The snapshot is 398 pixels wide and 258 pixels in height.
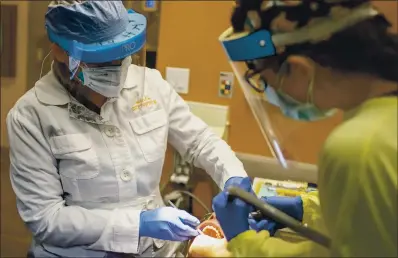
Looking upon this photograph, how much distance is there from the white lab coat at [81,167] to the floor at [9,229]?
1340mm

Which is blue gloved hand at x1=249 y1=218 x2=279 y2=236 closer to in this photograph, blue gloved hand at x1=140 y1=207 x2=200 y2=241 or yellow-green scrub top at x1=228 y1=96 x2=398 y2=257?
yellow-green scrub top at x1=228 y1=96 x2=398 y2=257

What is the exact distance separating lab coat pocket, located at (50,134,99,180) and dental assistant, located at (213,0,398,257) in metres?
0.69

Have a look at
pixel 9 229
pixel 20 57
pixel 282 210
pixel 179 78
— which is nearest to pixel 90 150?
pixel 282 210

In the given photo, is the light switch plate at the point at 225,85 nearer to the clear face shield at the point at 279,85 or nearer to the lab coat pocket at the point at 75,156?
the lab coat pocket at the point at 75,156

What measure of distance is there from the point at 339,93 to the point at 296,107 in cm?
7

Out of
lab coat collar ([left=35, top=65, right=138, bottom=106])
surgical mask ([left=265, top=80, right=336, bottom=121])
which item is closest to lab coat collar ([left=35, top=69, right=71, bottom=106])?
lab coat collar ([left=35, top=65, right=138, bottom=106])

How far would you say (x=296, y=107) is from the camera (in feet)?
2.40

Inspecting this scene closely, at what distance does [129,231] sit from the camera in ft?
4.42

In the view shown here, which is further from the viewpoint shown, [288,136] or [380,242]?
[288,136]

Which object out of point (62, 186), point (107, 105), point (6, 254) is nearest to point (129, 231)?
point (62, 186)

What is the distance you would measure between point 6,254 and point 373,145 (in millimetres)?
2456

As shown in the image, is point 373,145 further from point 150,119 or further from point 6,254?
point 6,254

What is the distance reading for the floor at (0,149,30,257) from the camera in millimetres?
2664

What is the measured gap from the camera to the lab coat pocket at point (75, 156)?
1356 mm
